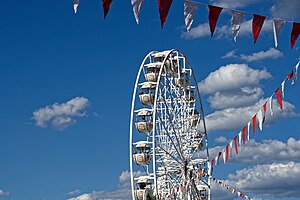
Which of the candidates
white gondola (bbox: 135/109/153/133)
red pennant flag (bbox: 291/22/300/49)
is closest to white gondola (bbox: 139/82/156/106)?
white gondola (bbox: 135/109/153/133)

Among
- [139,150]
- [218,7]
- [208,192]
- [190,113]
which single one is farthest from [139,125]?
[218,7]

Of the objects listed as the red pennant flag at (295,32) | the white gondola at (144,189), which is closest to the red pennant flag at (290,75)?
the red pennant flag at (295,32)

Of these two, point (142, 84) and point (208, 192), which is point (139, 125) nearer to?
point (142, 84)

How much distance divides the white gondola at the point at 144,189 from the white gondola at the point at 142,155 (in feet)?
2.29

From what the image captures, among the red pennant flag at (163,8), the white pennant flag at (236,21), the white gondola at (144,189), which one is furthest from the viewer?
the white gondola at (144,189)

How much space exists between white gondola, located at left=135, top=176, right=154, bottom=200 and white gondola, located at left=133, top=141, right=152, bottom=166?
697mm

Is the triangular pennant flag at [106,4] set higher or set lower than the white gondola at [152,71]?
higher

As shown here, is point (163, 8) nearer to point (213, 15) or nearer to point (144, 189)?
point (213, 15)

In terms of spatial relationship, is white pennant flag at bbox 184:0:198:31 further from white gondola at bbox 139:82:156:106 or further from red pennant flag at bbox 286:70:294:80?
white gondola at bbox 139:82:156:106

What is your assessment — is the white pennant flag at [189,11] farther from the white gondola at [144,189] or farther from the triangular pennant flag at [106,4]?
the white gondola at [144,189]

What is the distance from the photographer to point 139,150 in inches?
1291

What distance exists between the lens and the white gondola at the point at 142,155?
3253 cm

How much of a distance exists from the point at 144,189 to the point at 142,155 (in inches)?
59.2

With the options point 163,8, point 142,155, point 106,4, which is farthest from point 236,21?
point 142,155
